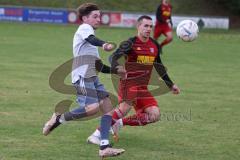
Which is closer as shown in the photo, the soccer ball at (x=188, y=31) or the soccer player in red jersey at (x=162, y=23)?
the soccer ball at (x=188, y=31)

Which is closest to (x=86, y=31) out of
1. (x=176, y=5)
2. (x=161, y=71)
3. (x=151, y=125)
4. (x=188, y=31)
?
(x=161, y=71)

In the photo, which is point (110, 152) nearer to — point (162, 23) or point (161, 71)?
point (161, 71)

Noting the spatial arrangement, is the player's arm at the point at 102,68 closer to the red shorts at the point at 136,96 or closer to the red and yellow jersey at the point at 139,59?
the red and yellow jersey at the point at 139,59

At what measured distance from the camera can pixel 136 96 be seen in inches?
310

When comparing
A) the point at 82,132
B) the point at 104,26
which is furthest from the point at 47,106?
the point at 104,26

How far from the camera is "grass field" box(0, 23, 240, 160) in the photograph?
23.5ft

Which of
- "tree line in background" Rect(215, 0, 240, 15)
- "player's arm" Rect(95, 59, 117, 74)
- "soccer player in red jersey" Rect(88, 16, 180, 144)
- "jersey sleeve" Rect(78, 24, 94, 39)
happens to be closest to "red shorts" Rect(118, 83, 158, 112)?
"soccer player in red jersey" Rect(88, 16, 180, 144)

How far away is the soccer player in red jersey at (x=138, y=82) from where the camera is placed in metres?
7.82

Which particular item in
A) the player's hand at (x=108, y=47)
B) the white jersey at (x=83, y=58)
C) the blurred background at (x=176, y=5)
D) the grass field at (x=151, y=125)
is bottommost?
the grass field at (x=151, y=125)

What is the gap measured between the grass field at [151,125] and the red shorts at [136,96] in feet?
1.56

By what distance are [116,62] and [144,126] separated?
5.57 feet

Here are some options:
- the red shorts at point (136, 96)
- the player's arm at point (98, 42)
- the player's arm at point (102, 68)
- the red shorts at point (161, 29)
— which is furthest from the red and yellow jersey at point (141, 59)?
the red shorts at point (161, 29)

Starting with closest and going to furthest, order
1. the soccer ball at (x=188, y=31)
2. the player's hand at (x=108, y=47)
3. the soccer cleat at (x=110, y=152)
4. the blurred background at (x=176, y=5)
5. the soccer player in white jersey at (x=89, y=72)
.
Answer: the player's hand at (x=108, y=47)
the soccer cleat at (x=110, y=152)
the soccer player in white jersey at (x=89, y=72)
the soccer ball at (x=188, y=31)
the blurred background at (x=176, y=5)

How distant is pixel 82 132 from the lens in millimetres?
8188
